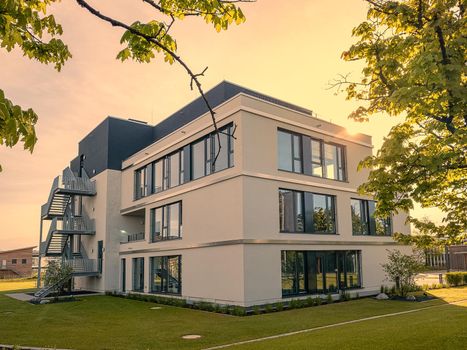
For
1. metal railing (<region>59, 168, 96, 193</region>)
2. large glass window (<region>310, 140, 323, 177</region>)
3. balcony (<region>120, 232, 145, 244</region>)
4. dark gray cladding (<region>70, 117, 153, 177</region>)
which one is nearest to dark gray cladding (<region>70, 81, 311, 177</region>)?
dark gray cladding (<region>70, 117, 153, 177</region>)

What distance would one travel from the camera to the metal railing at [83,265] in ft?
100

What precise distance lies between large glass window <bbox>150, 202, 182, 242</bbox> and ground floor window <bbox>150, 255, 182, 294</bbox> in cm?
134

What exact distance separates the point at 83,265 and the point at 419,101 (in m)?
28.2

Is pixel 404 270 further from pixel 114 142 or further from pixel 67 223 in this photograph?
pixel 67 223

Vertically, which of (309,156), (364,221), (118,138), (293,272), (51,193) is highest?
(118,138)

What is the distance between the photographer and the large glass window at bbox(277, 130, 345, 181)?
2241 centimetres

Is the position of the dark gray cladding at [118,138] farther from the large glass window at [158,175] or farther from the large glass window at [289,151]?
the large glass window at [289,151]

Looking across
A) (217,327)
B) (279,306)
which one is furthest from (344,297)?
(217,327)

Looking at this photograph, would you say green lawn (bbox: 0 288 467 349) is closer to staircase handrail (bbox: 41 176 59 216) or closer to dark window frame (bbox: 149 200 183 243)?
dark window frame (bbox: 149 200 183 243)

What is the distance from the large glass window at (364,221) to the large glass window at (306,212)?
82.3 inches

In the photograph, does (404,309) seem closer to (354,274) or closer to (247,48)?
(354,274)

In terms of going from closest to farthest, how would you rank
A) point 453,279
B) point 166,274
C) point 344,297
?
point 344,297
point 166,274
point 453,279

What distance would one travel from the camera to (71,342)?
41.2ft

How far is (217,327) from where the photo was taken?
14906 millimetres
